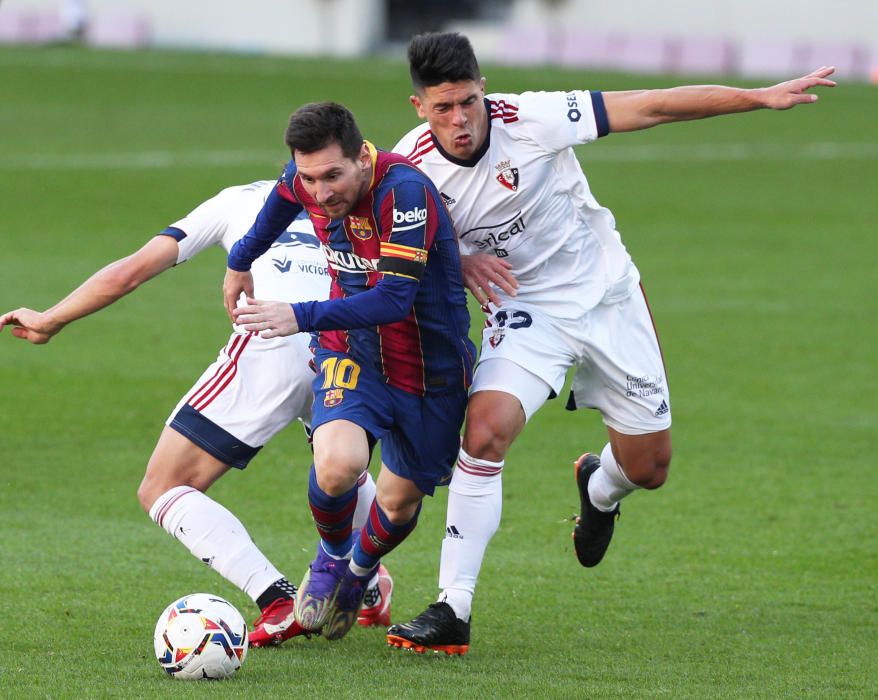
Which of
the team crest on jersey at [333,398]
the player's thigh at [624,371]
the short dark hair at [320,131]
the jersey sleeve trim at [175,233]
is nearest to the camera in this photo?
the short dark hair at [320,131]

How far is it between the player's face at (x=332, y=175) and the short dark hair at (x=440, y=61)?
53cm

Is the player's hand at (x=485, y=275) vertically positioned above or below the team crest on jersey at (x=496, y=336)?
above

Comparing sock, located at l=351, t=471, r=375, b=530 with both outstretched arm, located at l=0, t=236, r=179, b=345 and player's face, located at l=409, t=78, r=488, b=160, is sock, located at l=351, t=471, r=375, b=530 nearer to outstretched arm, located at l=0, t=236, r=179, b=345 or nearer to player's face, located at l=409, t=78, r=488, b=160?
outstretched arm, located at l=0, t=236, r=179, b=345

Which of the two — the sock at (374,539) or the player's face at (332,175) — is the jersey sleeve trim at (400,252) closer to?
the player's face at (332,175)

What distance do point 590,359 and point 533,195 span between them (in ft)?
2.46

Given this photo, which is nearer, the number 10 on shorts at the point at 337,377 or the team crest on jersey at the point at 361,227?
the team crest on jersey at the point at 361,227

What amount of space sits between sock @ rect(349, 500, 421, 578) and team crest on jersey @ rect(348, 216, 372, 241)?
3.46 ft

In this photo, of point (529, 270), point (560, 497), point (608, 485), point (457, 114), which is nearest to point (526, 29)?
point (560, 497)

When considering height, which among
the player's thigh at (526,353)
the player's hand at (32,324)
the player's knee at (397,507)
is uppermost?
the player's hand at (32,324)

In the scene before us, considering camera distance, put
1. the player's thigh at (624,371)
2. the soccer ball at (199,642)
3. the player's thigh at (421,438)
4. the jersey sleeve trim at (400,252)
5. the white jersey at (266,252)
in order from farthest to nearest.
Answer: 1. the player's thigh at (624,371)
2. the white jersey at (266,252)
3. the player's thigh at (421,438)
4. the jersey sleeve trim at (400,252)
5. the soccer ball at (199,642)

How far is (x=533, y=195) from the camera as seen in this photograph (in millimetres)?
6492

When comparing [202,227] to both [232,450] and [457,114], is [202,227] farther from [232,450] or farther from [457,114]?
[457,114]

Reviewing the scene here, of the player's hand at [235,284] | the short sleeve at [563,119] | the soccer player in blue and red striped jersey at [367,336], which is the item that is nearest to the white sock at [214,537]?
the soccer player in blue and red striped jersey at [367,336]

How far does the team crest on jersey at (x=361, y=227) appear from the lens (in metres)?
5.88
